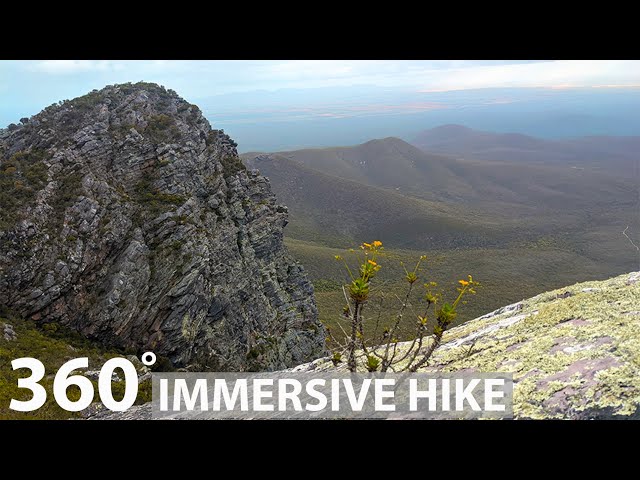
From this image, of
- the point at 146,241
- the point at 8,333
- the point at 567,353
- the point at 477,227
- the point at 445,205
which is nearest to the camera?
the point at 567,353

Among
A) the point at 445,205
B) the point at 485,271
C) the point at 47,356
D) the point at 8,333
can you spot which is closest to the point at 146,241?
the point at 8,333

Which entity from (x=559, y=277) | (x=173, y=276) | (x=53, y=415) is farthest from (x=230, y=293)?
(x=559, y=277)

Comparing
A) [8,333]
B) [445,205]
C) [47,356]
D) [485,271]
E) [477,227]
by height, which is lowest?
[485,271]

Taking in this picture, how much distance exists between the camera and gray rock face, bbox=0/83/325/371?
18812 millimetres

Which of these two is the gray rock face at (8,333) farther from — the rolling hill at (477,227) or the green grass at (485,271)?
the green grass at (485,271)

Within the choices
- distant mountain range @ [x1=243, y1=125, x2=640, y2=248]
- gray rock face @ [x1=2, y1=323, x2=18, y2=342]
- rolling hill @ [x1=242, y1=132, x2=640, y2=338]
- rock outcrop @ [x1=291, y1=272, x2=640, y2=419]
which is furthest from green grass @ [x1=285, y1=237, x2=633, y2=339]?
rock outcrop @ [x1=291, y1=272, x2=640, y2=419]

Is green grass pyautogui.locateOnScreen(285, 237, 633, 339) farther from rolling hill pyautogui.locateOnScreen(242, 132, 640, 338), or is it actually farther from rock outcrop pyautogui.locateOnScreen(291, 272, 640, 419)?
rock outcrop pyautogui.locateOnScreen(291, 272, 640, 419)

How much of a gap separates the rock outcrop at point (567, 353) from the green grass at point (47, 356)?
7381 millimetres

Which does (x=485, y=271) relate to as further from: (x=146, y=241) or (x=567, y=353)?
(x=567, y=353)

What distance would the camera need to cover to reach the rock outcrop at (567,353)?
11.8ft

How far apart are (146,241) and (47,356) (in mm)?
8805

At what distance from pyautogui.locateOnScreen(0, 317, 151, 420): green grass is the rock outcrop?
7.38 metres

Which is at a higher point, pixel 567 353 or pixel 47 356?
pixel 567 353

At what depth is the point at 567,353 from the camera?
458 cm
